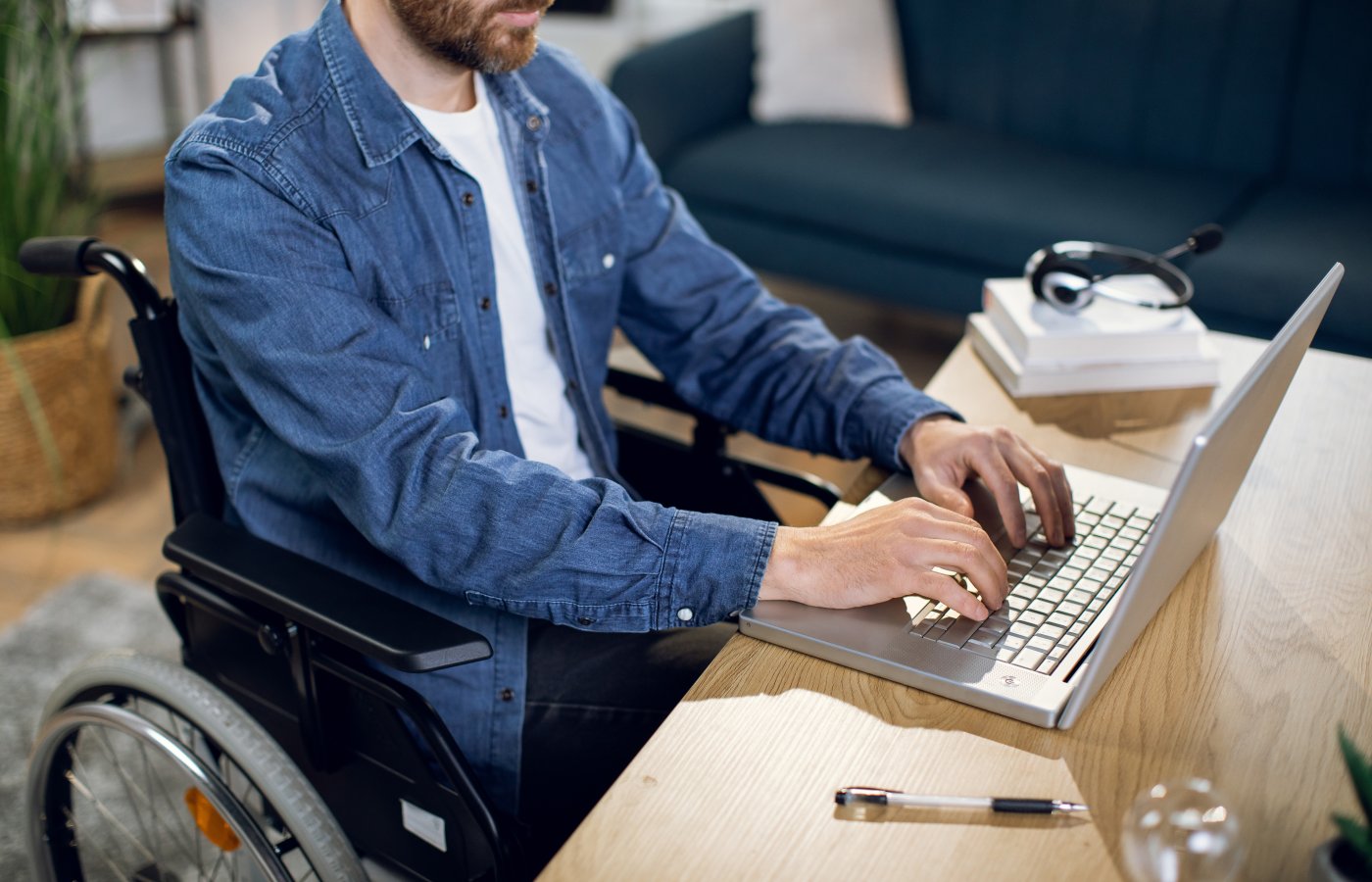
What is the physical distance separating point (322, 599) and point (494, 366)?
0.35 m

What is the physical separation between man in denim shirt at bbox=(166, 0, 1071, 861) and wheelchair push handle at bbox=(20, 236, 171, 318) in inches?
1.7

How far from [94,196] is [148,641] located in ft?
3.26

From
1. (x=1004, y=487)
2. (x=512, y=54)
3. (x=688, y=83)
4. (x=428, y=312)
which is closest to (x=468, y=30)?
(x=512, y=54)

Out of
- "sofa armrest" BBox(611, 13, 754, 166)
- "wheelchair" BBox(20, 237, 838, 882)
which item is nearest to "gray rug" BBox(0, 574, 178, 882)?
"wheelchair" BBox(20, 237, 838, 882)

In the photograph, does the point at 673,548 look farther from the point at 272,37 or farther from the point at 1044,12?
the point at 272,37

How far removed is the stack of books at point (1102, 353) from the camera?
1310 mm

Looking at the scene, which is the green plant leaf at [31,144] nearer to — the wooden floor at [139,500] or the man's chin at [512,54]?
the wooden floor at [139,500]

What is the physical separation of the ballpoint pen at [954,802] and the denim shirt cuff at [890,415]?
1.59 feet

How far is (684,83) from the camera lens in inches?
120

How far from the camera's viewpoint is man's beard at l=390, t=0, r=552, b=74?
1151 mm

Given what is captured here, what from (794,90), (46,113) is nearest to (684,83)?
(794,90)

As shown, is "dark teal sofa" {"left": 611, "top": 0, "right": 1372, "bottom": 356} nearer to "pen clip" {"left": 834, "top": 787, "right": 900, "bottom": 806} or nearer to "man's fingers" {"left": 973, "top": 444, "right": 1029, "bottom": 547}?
"man's fingers" {"left": 973, "top": 444, "right": 1029, "bottom": 547}

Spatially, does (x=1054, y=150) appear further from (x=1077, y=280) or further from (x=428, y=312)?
(x=428, y=312)

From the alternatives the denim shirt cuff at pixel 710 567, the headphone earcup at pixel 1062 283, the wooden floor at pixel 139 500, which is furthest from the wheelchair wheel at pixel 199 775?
the wooden floor at pixel 139 500
